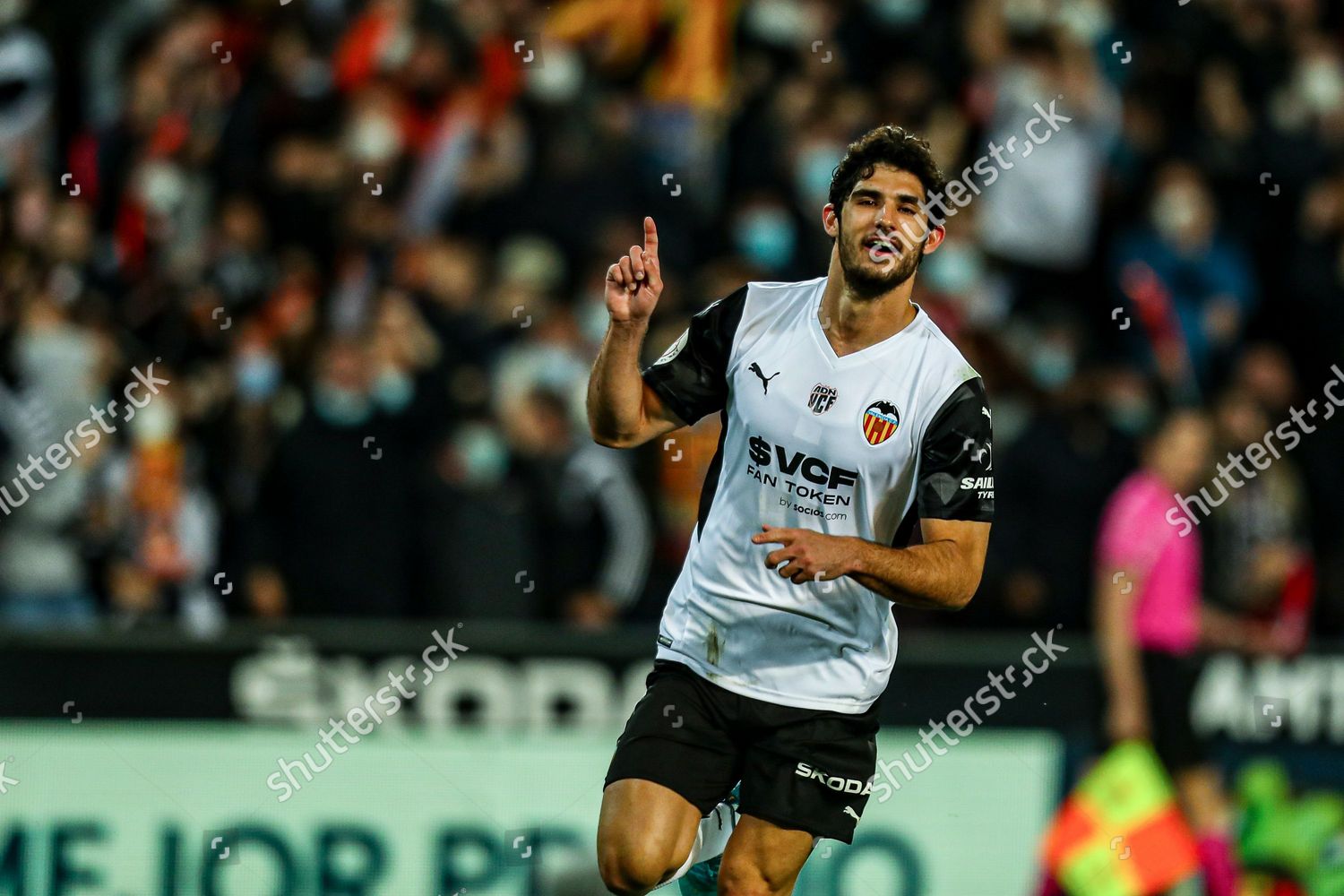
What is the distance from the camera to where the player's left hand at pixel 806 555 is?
5.14 metres

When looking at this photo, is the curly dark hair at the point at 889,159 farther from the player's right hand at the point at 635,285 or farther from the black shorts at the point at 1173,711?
the black shorts at the point at 1173,711

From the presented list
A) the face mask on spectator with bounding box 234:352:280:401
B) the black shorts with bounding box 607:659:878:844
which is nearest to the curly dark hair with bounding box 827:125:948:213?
the black shorts with bounding box 607:659:878:844

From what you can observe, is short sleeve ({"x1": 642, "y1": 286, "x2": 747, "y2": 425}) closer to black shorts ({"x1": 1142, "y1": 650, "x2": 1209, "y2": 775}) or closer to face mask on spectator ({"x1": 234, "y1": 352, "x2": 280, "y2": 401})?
black shorts ({"x1": 1142, "y1": 650, "x2": 1209, "y2": 775})

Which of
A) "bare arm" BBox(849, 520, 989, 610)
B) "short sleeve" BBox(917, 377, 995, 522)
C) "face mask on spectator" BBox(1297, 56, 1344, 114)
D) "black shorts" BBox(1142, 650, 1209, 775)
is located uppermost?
"face mask on spectator" BBox(1297, 56, 1344, 114)

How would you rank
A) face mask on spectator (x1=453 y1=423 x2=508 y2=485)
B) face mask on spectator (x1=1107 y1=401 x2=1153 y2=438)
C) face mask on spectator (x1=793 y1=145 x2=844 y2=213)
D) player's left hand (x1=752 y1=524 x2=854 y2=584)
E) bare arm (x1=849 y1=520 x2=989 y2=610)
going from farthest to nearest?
face mask on spectator (x1=793 y1=145 x2=844 y2=213) < face mask on spectator (x1=1107 y1=401 x2=1153 y2=438) < face mask on spectator (x1=453 y1=423 x2=508 y2=485) < bare arm (x1=849 y1=520 x2=989 y2=610) < player's left hand (x1=752 y1=524 x2=854 y2=584)

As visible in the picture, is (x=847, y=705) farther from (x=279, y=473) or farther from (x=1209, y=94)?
(x=1209, y=94)

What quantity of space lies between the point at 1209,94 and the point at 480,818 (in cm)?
737

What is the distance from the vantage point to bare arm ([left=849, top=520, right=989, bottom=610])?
17.8 feet

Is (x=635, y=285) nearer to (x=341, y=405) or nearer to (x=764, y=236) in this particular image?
(x=341, y=405)

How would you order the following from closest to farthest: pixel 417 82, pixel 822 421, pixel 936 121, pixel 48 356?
pixel 822 421 → pixel 48 356 → pixel 417 82 → pixel 936 121

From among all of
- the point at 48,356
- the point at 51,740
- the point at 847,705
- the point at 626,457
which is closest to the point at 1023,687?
the point at 626,457

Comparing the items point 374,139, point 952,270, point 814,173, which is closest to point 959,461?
point 952,270

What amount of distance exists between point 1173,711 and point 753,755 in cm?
410

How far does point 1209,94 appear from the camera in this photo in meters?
13.1
